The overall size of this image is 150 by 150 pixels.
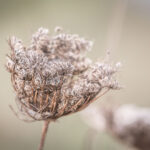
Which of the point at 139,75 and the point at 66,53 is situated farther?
the point at 139,75

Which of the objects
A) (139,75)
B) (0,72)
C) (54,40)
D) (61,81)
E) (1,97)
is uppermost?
(54,40)

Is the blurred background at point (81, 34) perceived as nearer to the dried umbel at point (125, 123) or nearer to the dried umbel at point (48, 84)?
the dried umbel at point (125, 123)

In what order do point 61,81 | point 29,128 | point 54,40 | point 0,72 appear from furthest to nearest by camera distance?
point 0,72
point 29,128
point 54,40
point 61,81

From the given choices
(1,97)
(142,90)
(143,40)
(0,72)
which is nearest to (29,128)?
(1,97)

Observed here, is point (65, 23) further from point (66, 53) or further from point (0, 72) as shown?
point (66, 53)

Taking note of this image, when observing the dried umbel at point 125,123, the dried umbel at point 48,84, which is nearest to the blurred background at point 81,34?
the dried umbel at point 125,123

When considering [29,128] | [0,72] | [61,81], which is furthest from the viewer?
[0,72]

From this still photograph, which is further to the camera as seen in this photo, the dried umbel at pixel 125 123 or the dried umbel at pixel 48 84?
the dried umbel at pixel 125 123
